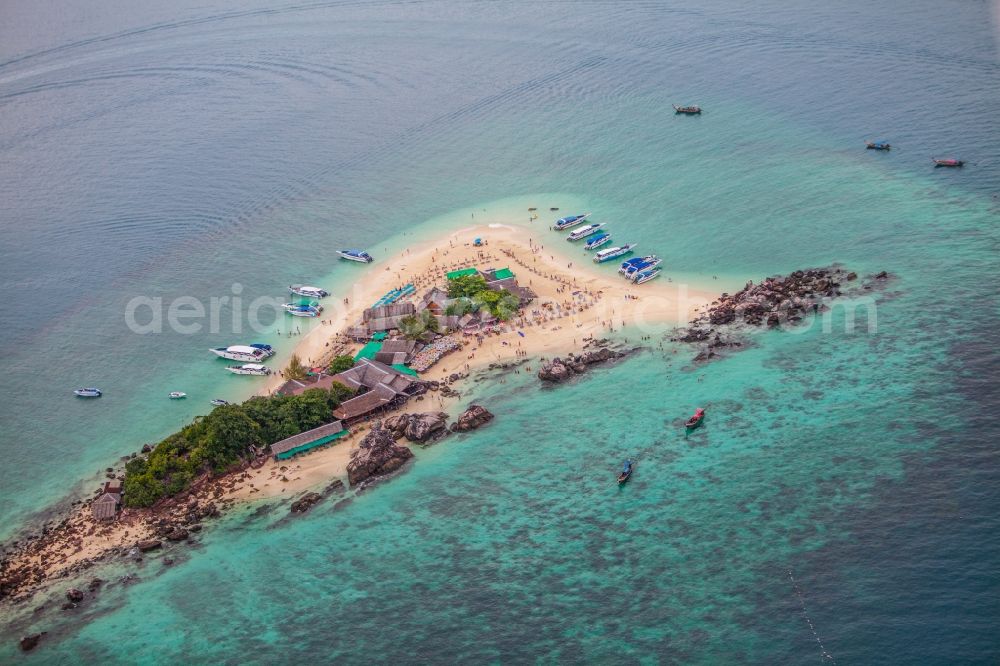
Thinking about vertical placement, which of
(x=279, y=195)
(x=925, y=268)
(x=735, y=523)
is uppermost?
(x=279, y=195)

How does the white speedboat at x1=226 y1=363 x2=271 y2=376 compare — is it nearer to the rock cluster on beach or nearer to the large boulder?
the large boulder

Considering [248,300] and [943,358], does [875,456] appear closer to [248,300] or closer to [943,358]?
[943,358]

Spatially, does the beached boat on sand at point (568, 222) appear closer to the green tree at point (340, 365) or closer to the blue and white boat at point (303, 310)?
the blue and white boat at point (303, 310)

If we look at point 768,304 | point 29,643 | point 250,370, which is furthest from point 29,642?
point 768,304

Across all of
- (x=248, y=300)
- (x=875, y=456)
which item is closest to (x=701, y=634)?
(x=875, y=456)

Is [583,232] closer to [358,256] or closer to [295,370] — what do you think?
[358,256]

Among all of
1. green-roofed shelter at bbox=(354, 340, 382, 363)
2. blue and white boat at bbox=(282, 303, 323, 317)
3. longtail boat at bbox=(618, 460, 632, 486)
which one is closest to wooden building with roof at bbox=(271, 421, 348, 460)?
green-roofed shelter at bbox=(354, 340, 382, 363)
